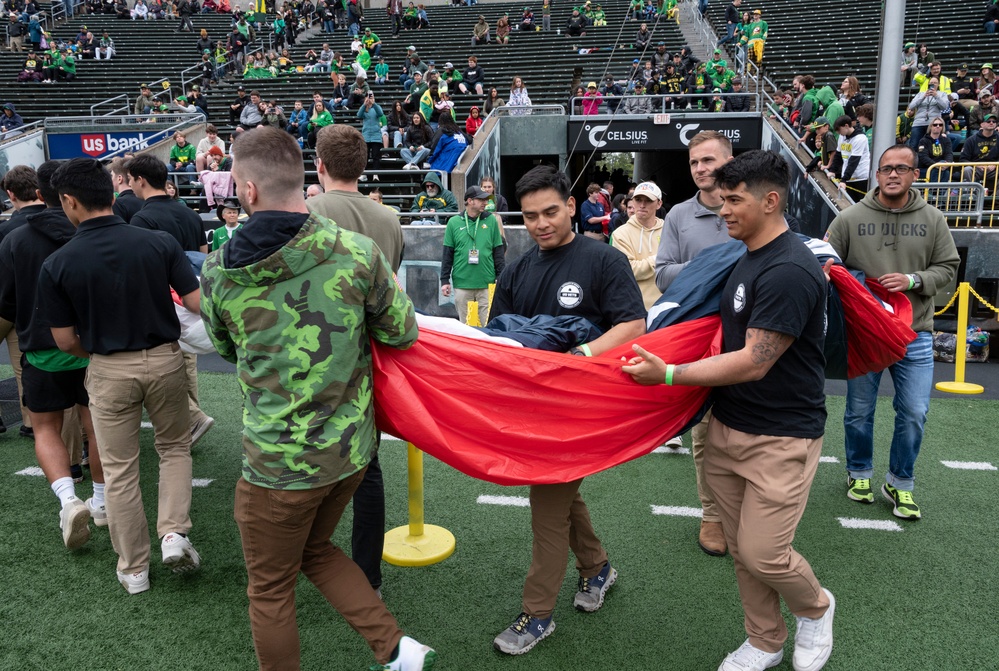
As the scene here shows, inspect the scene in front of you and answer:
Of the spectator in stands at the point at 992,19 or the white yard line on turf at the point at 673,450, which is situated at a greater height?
the spectator in stands at the point at 992,19

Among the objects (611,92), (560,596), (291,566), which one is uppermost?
(611,92)

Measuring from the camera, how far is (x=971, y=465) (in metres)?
5.10

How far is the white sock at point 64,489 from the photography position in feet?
13.1

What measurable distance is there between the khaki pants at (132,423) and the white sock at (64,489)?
517mm

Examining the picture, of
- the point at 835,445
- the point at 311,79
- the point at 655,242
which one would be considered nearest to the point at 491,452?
the point at 655,242

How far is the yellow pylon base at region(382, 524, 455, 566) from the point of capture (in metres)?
3.92

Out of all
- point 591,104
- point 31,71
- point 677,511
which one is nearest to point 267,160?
point 677,511

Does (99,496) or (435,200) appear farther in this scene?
(435,200)

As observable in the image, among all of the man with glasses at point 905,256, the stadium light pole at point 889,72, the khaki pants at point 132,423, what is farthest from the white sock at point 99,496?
the stadium light pole at point 889,72

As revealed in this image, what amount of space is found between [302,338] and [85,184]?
5.74ft

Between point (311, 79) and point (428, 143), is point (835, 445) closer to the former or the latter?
point (428, 143)

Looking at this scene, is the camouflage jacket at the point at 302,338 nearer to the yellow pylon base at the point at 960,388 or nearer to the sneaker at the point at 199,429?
the sneaker at the point at 199,429

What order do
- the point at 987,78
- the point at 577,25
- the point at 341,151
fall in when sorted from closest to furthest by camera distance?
the point at 341,151 < the point at 987,78 < the point at 577,25

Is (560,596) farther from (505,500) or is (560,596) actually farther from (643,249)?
(643,249)
